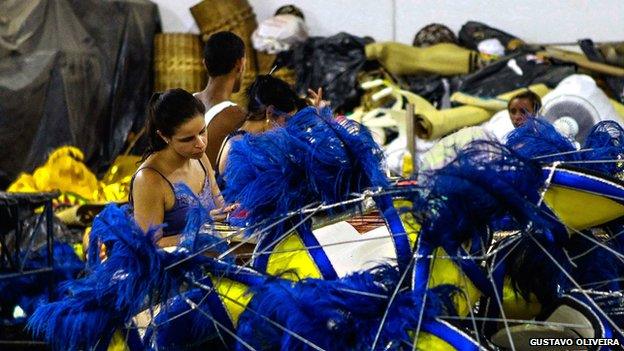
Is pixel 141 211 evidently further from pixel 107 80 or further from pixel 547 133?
pixel 107 80

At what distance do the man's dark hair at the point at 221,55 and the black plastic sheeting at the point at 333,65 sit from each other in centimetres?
430

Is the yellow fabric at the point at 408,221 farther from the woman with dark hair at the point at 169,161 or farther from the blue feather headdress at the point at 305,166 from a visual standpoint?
the woman with dark hair at the point at 169,161

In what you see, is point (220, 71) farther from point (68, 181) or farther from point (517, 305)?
point (68, 181)

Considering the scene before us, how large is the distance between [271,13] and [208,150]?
5.66m

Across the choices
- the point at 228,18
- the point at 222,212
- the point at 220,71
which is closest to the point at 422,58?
the point at 228,18

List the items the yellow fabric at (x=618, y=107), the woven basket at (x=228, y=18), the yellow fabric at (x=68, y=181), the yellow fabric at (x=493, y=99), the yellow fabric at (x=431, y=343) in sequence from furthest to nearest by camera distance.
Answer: the woven basket at (x=228, y=18) → the yellow fabric at (x=493, y=99) → the yellow fabric at (x=68, y=181) → the yellow fabric at (x=618, y=107) → the yellow fabric at (x=431, y=343)

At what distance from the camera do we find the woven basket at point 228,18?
10219 mm

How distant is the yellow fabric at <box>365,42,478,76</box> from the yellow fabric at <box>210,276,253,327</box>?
6.57 meters

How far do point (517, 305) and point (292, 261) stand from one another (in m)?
0.60

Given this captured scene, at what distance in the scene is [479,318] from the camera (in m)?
2.65

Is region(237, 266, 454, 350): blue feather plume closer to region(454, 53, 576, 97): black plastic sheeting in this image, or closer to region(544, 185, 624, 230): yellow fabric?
region(544, 185, 624, 230): yellow fabric

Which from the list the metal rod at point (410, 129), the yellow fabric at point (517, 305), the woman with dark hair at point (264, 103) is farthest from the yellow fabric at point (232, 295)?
the metal rod at point (410, 129)

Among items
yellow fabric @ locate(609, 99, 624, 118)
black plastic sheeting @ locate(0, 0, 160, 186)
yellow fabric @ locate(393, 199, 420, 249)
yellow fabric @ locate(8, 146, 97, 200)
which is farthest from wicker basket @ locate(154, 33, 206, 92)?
yellow fabric @ locate(393, 199, 420, 249)

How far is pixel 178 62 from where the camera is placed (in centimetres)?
1014
